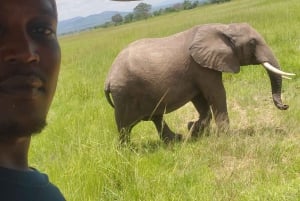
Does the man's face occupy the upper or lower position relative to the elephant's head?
upper

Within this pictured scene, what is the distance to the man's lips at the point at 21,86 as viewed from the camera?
88 centimetres

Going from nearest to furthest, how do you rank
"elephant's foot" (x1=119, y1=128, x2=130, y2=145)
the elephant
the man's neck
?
1. the man's neck
2. "elephant's foot" (x1=119, y1=128, x2=130, y2=145)
3. the elephant

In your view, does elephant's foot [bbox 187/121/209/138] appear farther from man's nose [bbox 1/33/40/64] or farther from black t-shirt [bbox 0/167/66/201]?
man's nose [bbox 1/33/40/64]

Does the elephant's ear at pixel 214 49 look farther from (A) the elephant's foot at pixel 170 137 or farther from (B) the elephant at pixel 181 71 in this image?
(A) the elephant's foot at pixel 170 137

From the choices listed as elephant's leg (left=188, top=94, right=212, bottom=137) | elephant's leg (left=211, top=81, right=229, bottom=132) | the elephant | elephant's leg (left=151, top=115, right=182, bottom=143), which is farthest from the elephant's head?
elephant's leg (left=151, top=115, right=182, bottom=143)

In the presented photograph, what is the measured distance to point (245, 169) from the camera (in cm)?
433

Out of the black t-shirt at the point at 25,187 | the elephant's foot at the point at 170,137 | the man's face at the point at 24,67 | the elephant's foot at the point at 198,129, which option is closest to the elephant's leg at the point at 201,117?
the elephant's foot at the point at 198,129

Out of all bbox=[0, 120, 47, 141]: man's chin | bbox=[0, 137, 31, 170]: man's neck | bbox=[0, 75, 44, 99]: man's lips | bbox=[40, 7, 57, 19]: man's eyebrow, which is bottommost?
bbox=[0, 137, 31, 170]: man's neck

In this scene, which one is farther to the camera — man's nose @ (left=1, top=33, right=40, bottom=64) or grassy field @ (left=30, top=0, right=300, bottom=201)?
grassy field @ (left=30, top=0, right=300, bottom=201)

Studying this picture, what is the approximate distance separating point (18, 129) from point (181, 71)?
14.5 ft

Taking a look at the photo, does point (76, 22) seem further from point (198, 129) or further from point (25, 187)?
point (25, 187)

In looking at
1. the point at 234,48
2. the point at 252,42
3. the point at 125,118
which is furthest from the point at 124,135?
the point at 252,42

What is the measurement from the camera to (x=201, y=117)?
5695mm

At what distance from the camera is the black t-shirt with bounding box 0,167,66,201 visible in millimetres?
959
